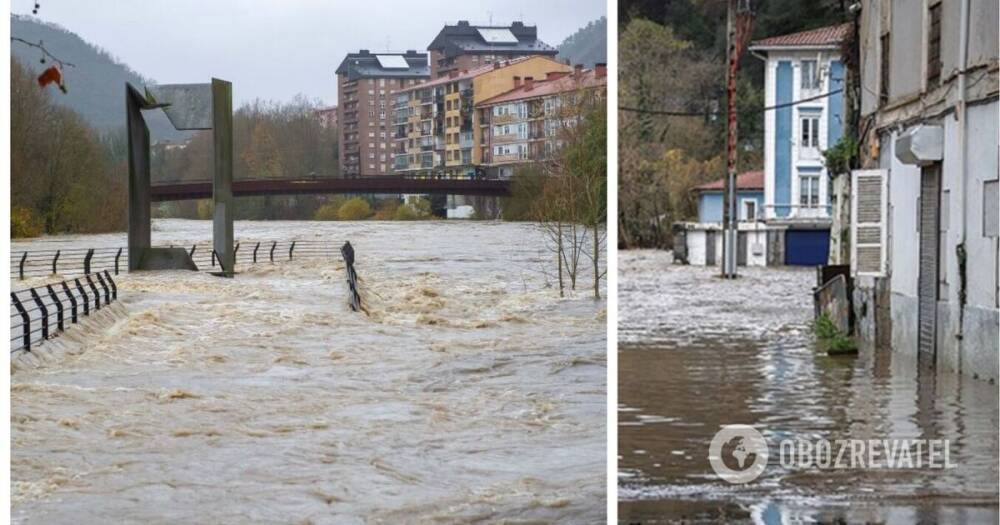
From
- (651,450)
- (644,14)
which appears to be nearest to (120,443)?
(651,450)

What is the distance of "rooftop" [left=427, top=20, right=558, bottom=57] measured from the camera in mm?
5738

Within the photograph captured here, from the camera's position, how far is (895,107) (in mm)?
10492

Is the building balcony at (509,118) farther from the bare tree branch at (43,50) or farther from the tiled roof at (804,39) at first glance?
the tiled roof at (804,39)

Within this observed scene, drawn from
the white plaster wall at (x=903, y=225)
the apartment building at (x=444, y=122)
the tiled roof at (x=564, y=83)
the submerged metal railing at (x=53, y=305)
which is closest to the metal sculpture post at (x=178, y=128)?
the submerged metal railing at (x=53, y=305)

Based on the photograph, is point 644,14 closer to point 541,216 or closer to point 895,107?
point 895,107

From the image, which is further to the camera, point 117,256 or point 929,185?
point 929,185

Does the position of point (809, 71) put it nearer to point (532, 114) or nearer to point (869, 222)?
point (869, 222)

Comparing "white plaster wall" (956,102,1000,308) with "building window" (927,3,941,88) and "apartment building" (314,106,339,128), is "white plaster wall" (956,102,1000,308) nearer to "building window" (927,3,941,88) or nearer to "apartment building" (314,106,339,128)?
"building window" (927,3,941,88)

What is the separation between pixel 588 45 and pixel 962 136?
3674 mm

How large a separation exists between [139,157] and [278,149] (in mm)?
478

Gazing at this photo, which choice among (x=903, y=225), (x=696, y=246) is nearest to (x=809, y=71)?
(x=696, y=246)

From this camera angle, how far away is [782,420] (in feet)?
24.3

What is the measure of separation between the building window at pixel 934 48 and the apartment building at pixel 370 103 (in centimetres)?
436

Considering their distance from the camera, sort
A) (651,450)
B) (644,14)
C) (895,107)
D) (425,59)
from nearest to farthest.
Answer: (425,59), (651,450), (895,107), (644,14)
